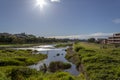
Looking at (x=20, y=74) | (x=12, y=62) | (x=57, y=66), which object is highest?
(x=20, y=74)

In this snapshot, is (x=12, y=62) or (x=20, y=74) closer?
(x=20, y=74)

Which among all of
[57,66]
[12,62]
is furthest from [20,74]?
[12,62]

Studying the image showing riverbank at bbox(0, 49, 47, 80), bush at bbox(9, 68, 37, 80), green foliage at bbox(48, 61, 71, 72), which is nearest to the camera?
bush at bbox(9, 68, 37, 80)

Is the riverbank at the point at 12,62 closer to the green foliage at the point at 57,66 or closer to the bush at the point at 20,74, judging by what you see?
the bush at the point at 20,74


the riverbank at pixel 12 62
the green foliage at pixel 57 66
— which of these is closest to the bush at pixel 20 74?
the riverbank at pixel 12 62

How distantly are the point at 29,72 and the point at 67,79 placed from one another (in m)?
9.12

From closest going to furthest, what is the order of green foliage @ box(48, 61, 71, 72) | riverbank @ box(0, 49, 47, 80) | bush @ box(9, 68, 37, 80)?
1. bush @ box(9, 68, 37, 80)
2. riverbank @ box(0, 49, 47, 80)
3. green foliage @ box(48, 61, 71, 72)

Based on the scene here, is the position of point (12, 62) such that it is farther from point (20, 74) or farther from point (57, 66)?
point (20, 74)

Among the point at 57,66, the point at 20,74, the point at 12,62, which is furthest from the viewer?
the point at 12,62

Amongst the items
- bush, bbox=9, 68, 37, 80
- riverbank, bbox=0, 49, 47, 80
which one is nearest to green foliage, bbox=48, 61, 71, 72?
riverbank, bbox=0, 49, 47, 80

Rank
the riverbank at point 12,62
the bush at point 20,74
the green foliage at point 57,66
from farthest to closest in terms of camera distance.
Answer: the green foliage at point 57,66 < the riverbank at point 12,62 < the bush at point 20,74

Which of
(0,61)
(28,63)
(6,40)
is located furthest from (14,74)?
(6,40)

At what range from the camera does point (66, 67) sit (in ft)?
163

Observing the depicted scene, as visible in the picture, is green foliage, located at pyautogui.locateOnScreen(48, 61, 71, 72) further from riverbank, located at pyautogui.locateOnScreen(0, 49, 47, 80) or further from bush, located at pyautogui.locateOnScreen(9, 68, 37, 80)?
bush, located at pyautogui.locateOnScreen(9, 68, 37, 80)
